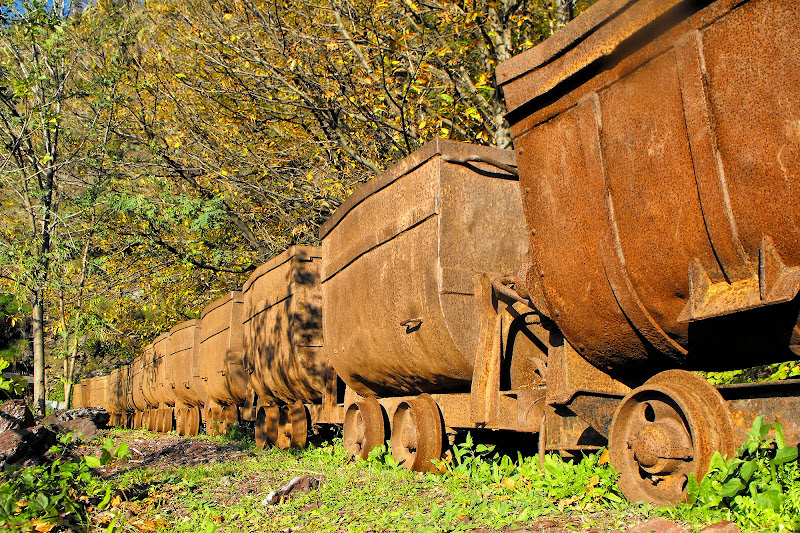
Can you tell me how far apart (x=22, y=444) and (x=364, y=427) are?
121 inches

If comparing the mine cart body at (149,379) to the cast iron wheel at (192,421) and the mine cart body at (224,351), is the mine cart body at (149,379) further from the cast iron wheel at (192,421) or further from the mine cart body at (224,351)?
the mine cart body at (224,351)

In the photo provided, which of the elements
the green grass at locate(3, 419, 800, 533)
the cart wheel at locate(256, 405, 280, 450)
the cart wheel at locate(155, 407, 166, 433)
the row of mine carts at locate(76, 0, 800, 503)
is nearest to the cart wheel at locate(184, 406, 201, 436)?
the cart wheel at locate(155, 407, 166, 433)

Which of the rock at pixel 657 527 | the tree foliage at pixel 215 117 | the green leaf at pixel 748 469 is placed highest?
the tree foliage at pixel 215 117

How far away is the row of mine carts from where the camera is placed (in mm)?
3006

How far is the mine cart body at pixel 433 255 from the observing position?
548 cm

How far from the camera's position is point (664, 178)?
134 inches

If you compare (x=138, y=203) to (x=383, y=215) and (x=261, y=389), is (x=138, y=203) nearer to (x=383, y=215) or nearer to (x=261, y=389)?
(x=261, y=389)

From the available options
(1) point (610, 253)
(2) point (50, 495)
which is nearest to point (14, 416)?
(2) point (50, 495)

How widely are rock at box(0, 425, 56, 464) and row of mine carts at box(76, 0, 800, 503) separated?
9.96 ft

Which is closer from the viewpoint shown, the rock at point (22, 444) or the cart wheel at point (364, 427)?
the rock at point (22, 444)

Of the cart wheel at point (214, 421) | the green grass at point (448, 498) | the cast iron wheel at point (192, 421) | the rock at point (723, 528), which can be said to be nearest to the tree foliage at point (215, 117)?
the cast iron wheel at point (192, 421)

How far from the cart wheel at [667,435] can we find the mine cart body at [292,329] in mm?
5360

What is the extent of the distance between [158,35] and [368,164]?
697cm

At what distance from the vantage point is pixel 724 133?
307 centimetres
